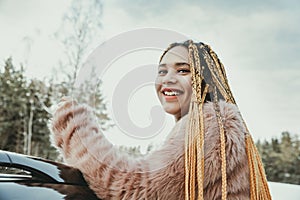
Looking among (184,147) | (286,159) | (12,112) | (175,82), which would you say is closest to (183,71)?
(175,82)

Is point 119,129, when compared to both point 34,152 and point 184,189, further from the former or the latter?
point 34,152

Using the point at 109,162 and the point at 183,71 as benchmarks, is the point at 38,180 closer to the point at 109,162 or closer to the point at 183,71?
the point at 109,162

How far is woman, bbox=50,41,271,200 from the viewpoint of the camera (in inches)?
21.0

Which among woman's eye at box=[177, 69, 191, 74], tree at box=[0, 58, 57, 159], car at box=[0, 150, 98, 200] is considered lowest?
car at box=[0, 150, 98, 200]

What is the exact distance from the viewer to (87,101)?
2.13 ft

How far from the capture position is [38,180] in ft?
1.86

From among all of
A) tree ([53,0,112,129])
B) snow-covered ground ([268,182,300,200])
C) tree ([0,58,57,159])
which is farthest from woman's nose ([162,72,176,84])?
tree ([0,58,57,159])

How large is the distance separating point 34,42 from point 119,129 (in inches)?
245

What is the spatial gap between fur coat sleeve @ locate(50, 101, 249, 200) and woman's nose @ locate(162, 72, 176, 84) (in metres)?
0.07

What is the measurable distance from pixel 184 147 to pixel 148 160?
5 centimetres

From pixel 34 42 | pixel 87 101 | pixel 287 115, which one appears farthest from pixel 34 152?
pixel 87 101

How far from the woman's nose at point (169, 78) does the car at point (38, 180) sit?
0.20 meters

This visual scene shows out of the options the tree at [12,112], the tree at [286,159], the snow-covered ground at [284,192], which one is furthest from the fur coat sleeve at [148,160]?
the tree at [12,112]

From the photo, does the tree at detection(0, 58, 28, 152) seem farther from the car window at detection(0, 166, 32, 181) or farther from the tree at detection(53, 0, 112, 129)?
the car window at detection(0, 166, 32, 181)
